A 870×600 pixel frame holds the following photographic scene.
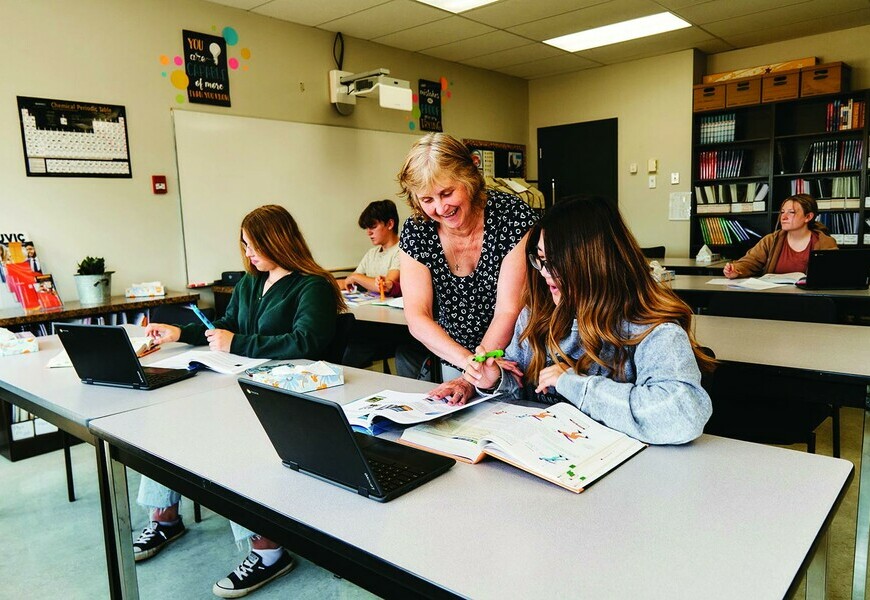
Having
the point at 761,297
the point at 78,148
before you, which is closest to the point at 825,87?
the point at 761,297

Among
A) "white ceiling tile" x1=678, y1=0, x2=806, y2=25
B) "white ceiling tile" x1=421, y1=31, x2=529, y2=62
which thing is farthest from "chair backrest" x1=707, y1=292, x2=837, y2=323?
"white ceiling tile" x1=421, y1=31, x2=529, y2=62

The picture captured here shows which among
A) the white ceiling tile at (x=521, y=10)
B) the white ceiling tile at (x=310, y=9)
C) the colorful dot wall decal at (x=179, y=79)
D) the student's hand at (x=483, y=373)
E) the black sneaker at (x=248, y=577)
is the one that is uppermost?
the white ceiling tile at (x=521, y=10)

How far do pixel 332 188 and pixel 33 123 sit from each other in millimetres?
2154

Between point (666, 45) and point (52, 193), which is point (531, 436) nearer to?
point (52, 193)

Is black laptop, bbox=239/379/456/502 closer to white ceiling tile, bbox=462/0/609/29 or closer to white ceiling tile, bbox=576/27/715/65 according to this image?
white ceiling tile, bbox=462/0/609/29

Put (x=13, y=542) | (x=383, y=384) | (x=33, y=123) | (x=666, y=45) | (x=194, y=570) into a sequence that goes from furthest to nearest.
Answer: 1. (x=666, y=45)
2. (x=33, y=123)
3. (x=13, y=542)
4. (x=194, y=570)
5. (x=383, y=384)

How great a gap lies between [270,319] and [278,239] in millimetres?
283

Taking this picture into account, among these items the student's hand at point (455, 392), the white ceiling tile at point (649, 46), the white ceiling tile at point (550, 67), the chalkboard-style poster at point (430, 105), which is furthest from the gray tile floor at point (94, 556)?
the white ceiling tile at point (550, 67)

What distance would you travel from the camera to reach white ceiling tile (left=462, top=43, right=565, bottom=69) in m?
5.85

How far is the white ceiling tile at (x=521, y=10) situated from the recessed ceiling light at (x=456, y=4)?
7 cm

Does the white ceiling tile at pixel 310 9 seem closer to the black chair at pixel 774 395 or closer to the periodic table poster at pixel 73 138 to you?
the periodic table poster at pixel 73 138

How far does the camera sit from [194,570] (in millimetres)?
2115

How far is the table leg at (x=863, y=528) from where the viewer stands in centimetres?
154

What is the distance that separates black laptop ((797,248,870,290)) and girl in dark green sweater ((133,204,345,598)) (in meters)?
2.49
